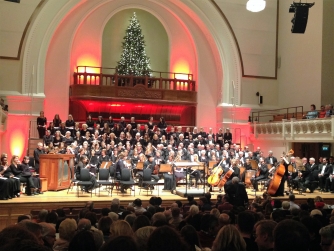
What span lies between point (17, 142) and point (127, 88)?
4.83 meters

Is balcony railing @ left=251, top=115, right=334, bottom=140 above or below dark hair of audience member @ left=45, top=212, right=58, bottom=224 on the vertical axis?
above

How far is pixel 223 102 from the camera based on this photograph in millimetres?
19250

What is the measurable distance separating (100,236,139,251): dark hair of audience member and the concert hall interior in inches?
556

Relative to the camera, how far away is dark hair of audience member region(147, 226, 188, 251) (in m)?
1.73

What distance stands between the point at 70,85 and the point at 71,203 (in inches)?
384

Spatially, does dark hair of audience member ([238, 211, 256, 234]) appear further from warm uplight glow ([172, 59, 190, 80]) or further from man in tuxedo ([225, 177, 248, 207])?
warm uplight glow ([172, 59, 190, 80])

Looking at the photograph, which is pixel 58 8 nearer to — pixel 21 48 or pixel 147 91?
pixel 21 48

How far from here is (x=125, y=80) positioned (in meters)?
18.2

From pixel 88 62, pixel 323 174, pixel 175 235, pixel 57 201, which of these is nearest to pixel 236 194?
pixel 57 201

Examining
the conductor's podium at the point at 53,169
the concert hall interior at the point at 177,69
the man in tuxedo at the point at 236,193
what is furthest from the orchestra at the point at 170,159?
the man in tuxedo at the point at 236,193

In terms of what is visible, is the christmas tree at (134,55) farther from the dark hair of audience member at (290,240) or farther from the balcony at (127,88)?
the dark hair of audience member at (290,240)

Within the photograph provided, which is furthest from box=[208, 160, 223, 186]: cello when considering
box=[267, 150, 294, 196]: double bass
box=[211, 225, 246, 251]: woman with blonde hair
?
box=[211, 225, 246, 251]: woman with blonde hair

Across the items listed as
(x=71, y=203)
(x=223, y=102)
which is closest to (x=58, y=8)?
(x=223, y=102)

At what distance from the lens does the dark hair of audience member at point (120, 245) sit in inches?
62.9
